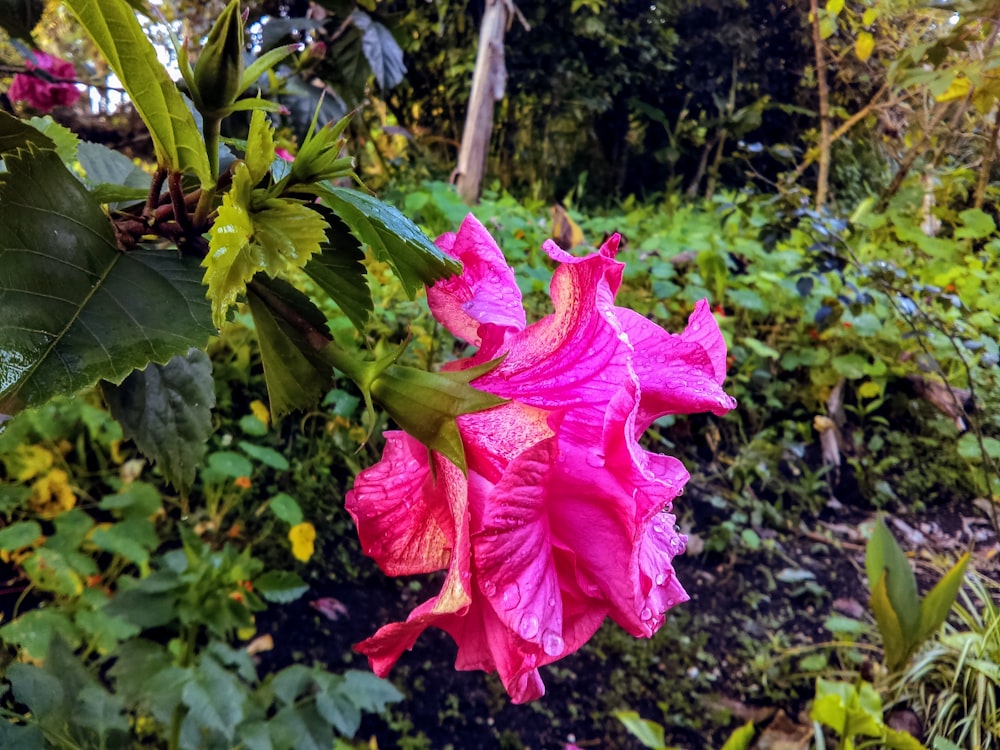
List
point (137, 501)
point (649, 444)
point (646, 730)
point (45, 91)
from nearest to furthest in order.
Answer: point (45, 91) → point (646, 730) → point (137, 501) → point (649, 444)

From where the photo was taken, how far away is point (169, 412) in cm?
39

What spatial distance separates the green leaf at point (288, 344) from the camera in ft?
0.93

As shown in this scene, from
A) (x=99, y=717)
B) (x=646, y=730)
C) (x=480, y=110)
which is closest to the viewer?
(x=99, y=717)

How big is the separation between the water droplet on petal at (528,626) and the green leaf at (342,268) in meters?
0.14

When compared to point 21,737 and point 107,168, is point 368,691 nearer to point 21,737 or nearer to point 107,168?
point 21,737

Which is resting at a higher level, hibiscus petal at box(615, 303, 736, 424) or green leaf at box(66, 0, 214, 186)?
green leaf at box(66, 0, 214, 186)

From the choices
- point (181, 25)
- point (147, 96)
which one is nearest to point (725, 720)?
point (147, 96)

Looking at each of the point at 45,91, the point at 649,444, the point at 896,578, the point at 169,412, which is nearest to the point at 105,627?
the point at 45,91

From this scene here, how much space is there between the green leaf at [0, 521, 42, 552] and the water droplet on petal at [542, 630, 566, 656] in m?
1.25

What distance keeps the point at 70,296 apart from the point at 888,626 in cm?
172

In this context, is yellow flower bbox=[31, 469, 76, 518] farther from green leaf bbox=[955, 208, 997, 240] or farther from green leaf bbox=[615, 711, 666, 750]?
green leaf bbox=[955, 208, 997, 240]

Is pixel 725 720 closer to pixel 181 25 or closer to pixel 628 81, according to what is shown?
pixel 181 25

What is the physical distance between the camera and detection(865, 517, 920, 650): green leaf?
1514mm

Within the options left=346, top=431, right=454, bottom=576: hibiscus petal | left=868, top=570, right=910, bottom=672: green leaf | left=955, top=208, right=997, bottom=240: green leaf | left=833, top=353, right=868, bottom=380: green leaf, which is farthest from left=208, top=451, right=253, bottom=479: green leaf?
left=955, top=208, right=997, bottom=240: green leaf
